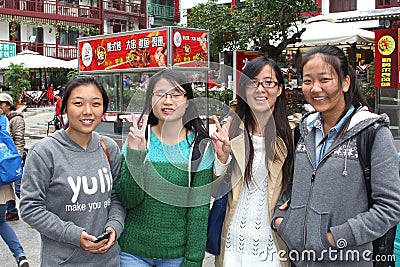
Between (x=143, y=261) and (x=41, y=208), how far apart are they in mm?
560

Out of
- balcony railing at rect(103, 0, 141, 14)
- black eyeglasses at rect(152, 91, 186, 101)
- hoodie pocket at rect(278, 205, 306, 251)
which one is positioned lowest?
hoodie pocket at rect(278, 205, 306, 251)

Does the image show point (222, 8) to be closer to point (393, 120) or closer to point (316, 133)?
point (393, 120)

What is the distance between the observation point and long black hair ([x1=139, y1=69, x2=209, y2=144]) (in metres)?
2.38

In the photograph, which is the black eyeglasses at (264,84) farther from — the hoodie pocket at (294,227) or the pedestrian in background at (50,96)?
the pedestrian in background at (50,96)

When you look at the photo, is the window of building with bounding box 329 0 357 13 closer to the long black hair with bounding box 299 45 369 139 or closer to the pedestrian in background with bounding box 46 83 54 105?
the pedestrian in background with bounding box 46 83 54 105

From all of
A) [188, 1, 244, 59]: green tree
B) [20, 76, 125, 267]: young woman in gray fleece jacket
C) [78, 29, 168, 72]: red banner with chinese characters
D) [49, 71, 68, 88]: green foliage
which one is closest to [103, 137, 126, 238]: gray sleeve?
→ [20, 76, 125, 267]: young woman in gray fleece jacket

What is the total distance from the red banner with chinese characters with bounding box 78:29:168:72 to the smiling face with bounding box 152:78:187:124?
6.36 meters

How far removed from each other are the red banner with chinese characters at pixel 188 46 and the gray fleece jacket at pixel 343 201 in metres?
6.27

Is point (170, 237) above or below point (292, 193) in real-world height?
below

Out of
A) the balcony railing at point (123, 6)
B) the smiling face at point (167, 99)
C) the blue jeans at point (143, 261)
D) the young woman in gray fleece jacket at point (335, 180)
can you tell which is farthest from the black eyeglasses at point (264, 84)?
the balcony railing at point (123, 6)

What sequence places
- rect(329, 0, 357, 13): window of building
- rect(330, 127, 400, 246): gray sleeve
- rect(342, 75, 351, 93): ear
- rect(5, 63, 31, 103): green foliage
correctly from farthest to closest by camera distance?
rect(329, 0, 357, 13): window of building → rect(5, 63, 31, 103): green foliage → rect(342, 75, 351, 93): ear → rect(330, 127, 400, 246): gray sleeve

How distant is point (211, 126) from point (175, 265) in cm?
73

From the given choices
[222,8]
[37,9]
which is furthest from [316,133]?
[37,9]

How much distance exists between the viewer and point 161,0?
114 ft
